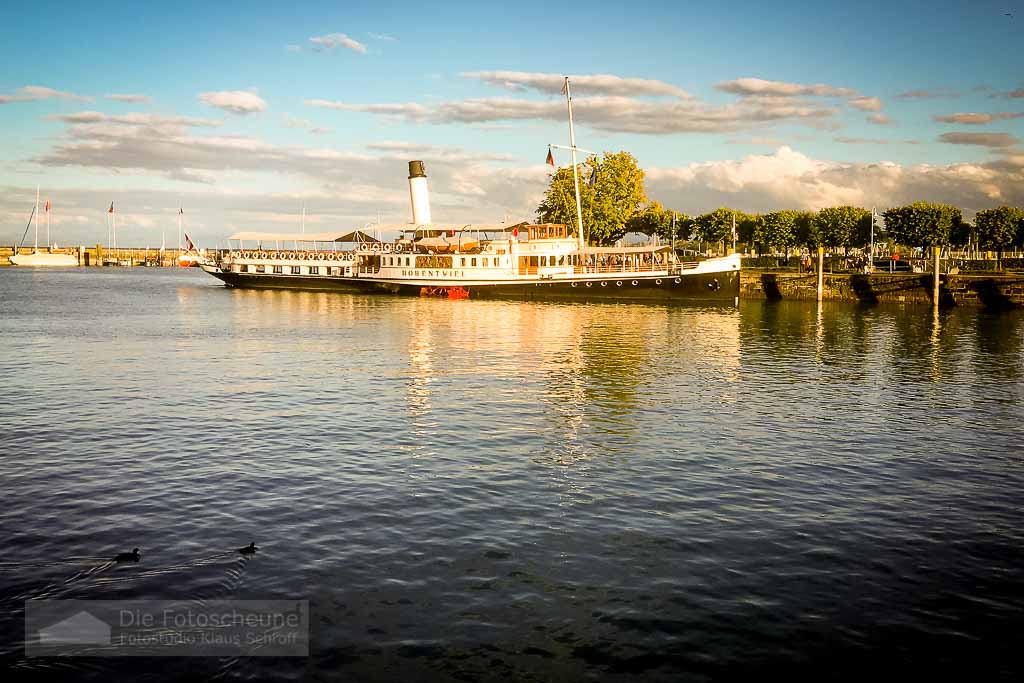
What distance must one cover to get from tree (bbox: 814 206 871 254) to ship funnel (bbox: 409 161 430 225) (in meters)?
65.1

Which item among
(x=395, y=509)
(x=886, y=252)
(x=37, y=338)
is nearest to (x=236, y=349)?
(x=37, y=338)

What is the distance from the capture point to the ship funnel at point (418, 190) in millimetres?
115625

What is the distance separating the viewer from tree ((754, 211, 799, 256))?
13912 centimetres

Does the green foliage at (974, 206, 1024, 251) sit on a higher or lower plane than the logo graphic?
higher

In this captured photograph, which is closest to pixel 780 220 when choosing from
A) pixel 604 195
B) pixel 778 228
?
pixel 778 228

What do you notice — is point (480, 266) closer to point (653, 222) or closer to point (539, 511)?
point (653, 222)

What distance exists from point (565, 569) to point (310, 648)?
197 inches

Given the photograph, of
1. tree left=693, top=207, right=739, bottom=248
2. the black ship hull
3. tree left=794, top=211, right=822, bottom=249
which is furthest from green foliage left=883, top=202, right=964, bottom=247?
the black ship hull

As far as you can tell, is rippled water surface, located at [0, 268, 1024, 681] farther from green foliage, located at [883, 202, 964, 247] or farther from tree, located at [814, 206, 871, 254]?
tree, located at [814, 206, 871, 254]

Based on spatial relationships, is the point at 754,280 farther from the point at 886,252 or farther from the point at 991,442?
the point at 991,442

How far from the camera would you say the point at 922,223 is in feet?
403

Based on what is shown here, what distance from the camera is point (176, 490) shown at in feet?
66.2

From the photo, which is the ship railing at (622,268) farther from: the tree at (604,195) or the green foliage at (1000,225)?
the green foliage at (1000,225)

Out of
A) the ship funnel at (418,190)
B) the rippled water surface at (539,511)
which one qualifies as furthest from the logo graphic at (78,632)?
the ship funnel at (418,190)
